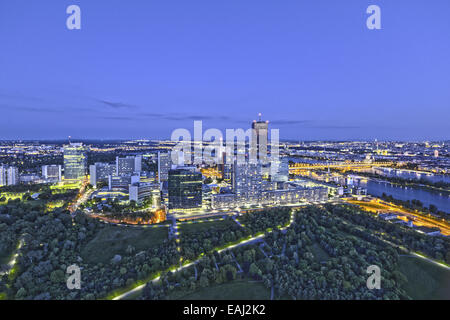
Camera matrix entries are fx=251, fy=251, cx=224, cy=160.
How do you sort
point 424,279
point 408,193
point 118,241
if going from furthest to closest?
point 408,193 < point 118,241 < point 424,279

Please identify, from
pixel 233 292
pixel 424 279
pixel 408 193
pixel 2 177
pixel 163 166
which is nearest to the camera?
pixel 233 292

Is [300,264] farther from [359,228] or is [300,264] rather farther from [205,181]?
[205,181]

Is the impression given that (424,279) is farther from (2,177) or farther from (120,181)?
(2,177)

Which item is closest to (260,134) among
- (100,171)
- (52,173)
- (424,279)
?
(100,171)

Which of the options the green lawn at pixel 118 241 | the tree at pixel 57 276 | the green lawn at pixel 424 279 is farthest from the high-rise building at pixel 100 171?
the green lawn at pixel 424 279

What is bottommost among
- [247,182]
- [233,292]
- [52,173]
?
[233,292]

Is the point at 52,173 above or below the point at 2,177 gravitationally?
above

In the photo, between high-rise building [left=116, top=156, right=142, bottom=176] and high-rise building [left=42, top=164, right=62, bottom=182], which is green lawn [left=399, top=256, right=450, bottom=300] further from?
high-rise building [left=42, top=164, right=62, bottom=182]
